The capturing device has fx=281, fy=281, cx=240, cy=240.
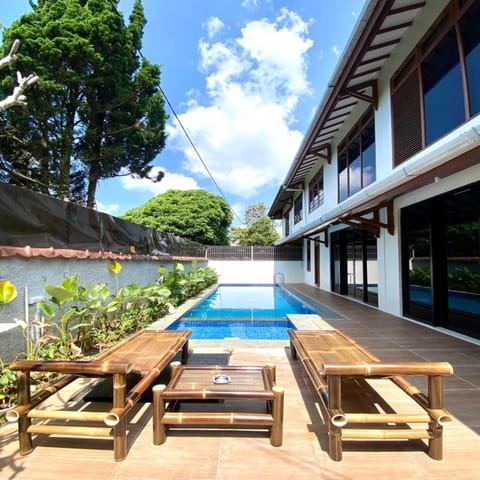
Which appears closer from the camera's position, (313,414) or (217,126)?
(313,414)

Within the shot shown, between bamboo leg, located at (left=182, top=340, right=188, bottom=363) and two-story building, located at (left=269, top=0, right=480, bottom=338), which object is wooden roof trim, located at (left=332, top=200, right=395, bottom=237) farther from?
bamboo leg, located at (left=182, top=340, right=188, bottom=363)

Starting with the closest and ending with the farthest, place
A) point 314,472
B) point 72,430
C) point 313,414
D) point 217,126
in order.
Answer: point 314,472 < point 72,430 < point 313,414 < point 217,126

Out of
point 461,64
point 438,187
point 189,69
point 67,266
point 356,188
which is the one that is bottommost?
point 67,266

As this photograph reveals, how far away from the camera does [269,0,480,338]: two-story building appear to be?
3945mm

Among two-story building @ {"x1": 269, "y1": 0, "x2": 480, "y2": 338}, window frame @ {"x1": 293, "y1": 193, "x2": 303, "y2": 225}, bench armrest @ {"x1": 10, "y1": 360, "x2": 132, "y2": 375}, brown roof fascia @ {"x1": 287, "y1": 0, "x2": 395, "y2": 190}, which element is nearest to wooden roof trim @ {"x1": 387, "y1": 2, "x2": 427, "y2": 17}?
two-story building @ {"x1": 269, "y1": 0, "x2": 480, "y2": 338}

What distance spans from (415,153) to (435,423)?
4.80 metres

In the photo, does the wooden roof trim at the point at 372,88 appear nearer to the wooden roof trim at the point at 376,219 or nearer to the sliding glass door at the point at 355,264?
the wooden roof trim at the point at 376,219

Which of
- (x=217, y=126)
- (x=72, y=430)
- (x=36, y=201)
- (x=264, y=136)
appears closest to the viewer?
(x=72, y=430)

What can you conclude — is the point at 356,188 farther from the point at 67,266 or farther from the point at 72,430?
the point at 72,430

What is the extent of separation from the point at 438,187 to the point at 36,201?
590 centimetres

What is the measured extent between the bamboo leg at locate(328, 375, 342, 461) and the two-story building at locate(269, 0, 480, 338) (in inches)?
101

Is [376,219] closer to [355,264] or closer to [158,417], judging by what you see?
[355,264]

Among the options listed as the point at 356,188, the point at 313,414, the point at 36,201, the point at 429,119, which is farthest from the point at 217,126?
the point at 313,414

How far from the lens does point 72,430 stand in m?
1.83
